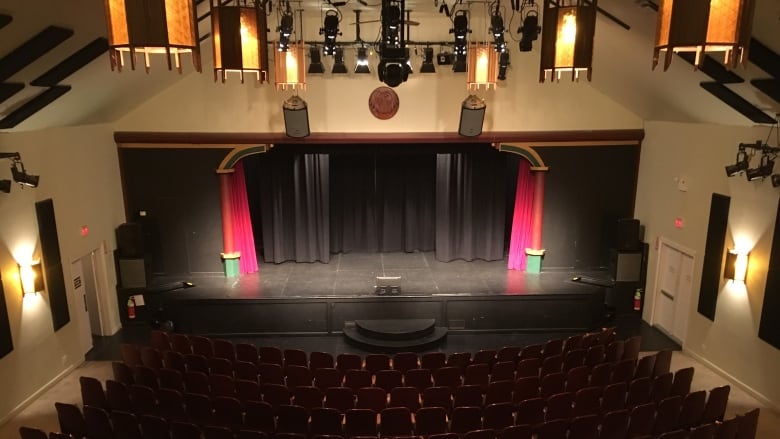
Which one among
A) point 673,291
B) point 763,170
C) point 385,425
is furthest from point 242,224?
point 763,170

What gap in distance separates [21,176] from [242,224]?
499 cm

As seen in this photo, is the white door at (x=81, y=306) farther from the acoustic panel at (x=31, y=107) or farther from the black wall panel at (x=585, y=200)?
the black wall panel at (x=585, y=200)

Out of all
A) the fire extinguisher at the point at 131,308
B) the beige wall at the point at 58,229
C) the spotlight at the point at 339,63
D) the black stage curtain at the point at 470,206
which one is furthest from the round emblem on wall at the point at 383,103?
the fire extinguisher at the point at 131,308

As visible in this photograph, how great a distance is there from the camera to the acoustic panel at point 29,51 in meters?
6.13

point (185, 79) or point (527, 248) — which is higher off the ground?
point (185, 79)

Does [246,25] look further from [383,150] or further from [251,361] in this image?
[383,150]

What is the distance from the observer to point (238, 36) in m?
4.56

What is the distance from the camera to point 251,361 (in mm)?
8250

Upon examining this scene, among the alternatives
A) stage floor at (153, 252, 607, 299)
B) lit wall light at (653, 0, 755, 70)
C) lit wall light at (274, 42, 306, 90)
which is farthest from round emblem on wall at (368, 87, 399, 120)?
lit wall light at (653, 0, 755, 70)

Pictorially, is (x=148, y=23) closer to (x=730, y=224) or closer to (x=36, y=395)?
(x=36, y=395)

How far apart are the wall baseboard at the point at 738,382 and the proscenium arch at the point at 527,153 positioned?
178 inches

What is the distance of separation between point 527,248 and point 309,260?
5.08m

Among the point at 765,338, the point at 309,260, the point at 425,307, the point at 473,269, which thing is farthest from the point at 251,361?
the point at 765,338

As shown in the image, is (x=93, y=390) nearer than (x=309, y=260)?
Yes
